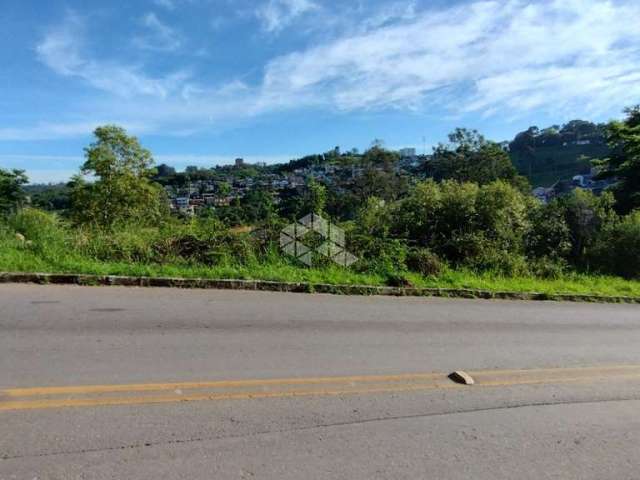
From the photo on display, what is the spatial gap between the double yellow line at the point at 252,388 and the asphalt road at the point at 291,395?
2 centimetres

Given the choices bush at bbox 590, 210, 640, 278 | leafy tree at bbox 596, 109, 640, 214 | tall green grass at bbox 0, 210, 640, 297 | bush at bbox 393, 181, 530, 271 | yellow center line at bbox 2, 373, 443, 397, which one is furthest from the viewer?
leafy tree at bbox 596, 109, 640, 214

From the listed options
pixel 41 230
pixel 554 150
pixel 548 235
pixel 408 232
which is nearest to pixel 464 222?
pixel 408 232

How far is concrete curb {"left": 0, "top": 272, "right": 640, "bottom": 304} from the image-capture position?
8.43 m

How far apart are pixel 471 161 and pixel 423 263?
42.8m

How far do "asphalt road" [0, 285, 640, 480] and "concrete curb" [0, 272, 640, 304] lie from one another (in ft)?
2.42

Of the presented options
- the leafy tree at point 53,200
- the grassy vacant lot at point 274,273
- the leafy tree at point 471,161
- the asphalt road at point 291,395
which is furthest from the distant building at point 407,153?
the asphalt road at point 291,395

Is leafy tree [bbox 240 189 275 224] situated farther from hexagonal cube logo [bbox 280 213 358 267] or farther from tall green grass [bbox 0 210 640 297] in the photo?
tall green grass [bbox 0 210 640 297]

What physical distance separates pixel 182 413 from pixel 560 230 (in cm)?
1670

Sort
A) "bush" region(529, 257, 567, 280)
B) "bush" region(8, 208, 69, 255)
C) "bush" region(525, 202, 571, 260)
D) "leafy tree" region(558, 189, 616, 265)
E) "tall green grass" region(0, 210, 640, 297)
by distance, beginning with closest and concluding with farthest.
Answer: "tall green grass" region(0, 210, 640, 297) → "bush" region(8, 208, 69, 255) → "bush" region(529, 257, 567, 280) → "bush" region(525, 202, 571, 260) → "leafy tree" region(558, 189, 616, 265)

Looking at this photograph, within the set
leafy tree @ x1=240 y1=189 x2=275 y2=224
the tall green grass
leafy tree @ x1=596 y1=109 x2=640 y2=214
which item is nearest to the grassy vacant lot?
the tall green grass

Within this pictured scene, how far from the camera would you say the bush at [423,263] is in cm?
1238

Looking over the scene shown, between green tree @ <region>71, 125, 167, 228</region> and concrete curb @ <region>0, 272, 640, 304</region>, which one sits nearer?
concrete curb @ <region>0, 272, 640, 304</region>

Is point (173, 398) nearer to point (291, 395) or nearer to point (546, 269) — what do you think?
point (291, 395)

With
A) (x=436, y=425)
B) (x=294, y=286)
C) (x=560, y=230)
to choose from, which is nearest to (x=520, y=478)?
(x=436, y=425)
